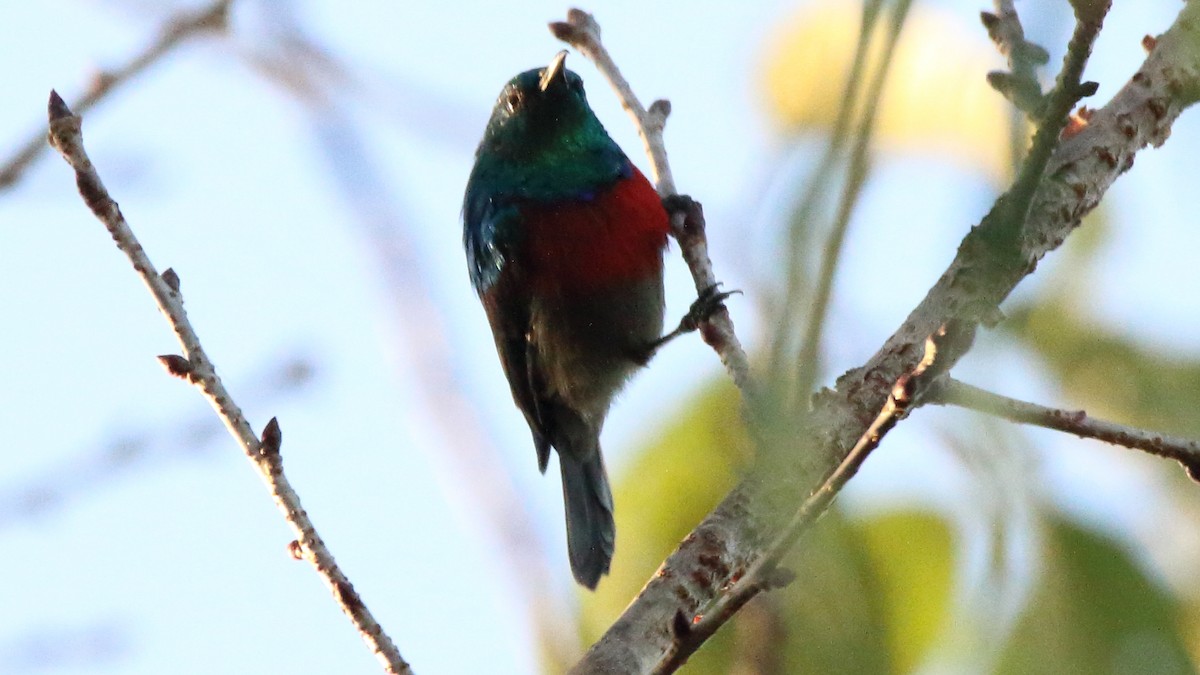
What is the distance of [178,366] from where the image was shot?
2.66m

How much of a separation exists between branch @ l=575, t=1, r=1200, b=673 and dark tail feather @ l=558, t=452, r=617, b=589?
1.39m

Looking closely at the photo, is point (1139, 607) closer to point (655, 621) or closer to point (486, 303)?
point (655, 621)

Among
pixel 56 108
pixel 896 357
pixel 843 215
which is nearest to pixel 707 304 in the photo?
pixel 896 357

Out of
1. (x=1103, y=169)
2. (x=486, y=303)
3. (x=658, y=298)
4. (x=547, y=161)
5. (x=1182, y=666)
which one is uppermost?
(x=547, y=161)

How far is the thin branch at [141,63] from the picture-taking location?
3238mm

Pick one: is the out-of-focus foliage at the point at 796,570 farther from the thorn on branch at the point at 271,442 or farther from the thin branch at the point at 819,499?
the thorn on branch at the point at 271,442

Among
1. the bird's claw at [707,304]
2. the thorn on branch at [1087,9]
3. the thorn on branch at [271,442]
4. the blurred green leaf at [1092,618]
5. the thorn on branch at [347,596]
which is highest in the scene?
the bird's claw at [707,304]

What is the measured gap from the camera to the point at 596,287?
4.73 m

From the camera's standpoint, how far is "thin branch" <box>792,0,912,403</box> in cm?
112

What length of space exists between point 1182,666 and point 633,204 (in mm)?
3231

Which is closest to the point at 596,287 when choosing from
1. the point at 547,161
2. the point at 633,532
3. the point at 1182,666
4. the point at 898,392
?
the point at 547,161

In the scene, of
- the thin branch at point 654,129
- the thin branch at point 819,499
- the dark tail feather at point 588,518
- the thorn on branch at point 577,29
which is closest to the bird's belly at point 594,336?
the dark tail feather at point 588,518

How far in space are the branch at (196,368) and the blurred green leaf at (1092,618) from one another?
1.19 meters

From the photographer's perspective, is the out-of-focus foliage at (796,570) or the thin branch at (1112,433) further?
the thin branch at (1112,433)
